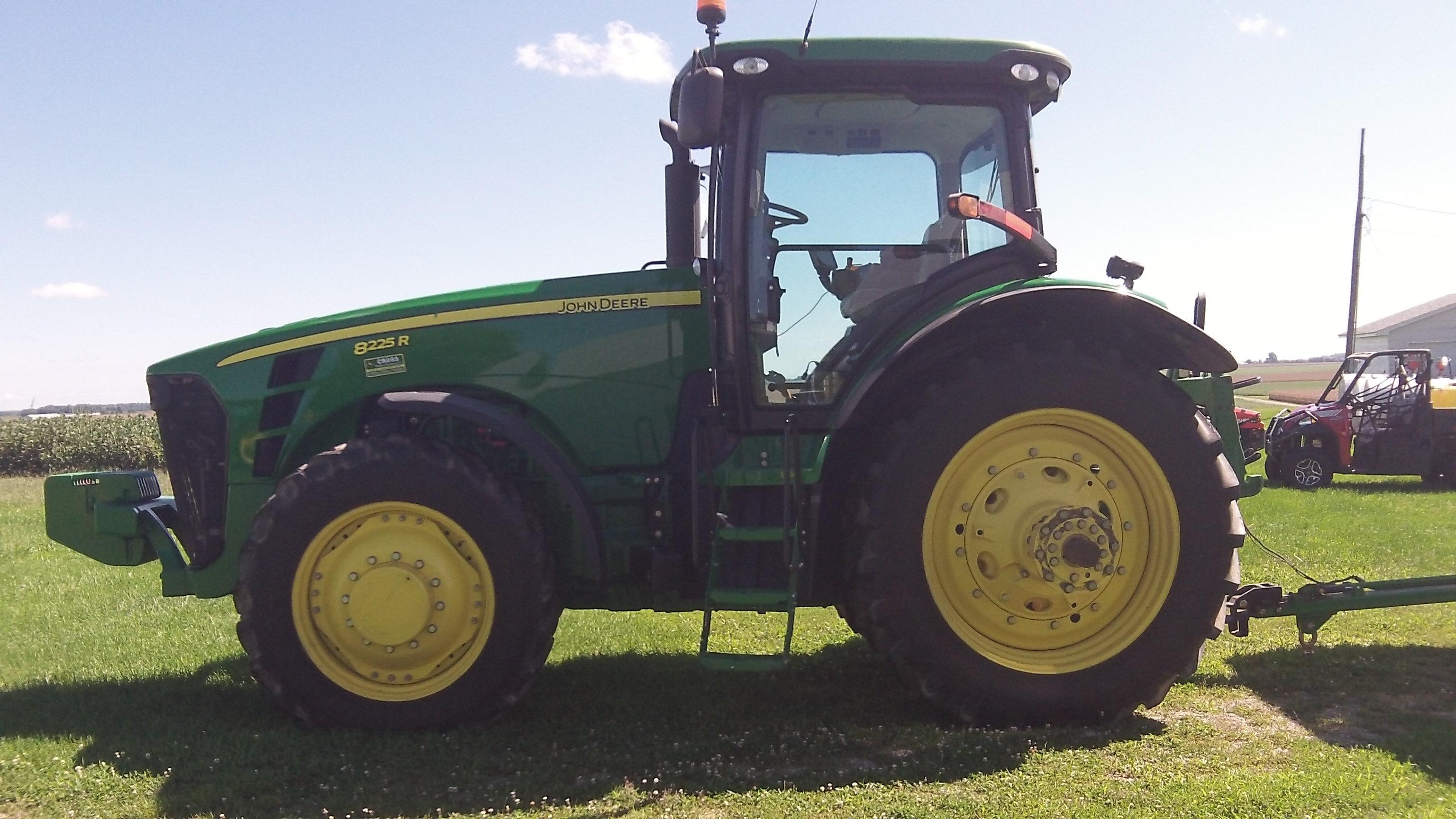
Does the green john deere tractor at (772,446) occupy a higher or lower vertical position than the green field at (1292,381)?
lower

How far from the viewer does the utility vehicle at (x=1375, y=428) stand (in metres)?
11.8

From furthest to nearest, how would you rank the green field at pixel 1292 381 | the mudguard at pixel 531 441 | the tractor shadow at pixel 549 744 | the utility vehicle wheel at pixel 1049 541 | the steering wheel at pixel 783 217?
the green field at pixel 1292 381, the steering wheel at pixel 783 217, the mudguard at pixel 531 441, the utility vehicle wheel at pixel 1049 541, the tractor shadow at pixel 549 744

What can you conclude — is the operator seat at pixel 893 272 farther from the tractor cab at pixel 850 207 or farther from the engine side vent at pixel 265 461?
the engine side vent at pixel 265 461

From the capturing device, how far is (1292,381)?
168 ft

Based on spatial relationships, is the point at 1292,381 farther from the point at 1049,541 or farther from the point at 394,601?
the point at 394,601

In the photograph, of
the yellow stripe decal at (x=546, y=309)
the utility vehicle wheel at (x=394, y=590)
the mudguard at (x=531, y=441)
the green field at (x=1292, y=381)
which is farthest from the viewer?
the green field at (x=1292, y=381)

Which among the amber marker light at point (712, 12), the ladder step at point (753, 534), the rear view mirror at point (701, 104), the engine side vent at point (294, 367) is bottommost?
the ladder step at point (753, 534)

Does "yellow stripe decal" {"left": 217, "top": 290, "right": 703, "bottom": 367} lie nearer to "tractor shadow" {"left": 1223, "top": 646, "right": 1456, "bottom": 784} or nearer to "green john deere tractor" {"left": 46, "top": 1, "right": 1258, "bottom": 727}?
"green john deere tractor" {"left": 46, "top": 1, "right": 1258, "bottom": 727}

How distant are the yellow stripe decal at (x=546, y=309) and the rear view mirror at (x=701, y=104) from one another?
800 mm

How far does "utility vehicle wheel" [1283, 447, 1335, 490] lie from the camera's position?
1237cm

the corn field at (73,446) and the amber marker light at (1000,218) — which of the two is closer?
the amber marker light at (1000,218)

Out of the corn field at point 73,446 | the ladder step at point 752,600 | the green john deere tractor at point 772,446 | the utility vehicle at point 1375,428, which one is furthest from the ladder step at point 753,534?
the corn field at point 73,446

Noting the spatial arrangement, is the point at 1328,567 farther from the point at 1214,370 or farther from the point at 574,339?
the point at 574,339

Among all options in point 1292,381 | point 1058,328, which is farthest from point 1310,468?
point 1292,381
